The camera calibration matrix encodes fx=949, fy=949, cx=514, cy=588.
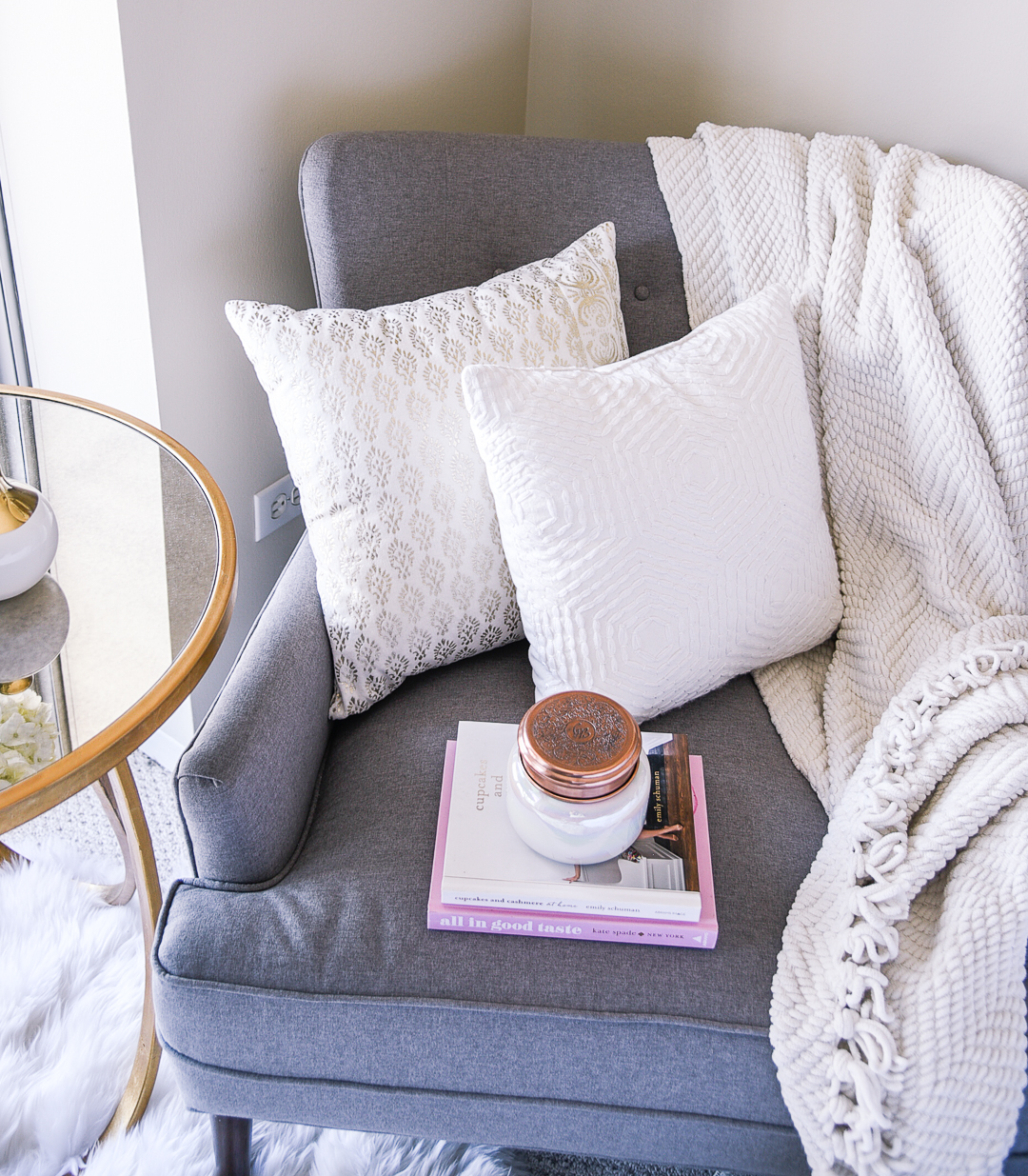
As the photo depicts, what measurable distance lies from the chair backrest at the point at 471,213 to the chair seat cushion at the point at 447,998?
73cm

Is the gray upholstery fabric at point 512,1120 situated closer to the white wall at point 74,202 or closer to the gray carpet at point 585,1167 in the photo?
the gray carpet at point 585,1167

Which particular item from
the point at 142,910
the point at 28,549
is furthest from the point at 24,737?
the point at 142,910

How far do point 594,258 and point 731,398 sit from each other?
0.29 m

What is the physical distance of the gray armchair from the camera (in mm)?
799

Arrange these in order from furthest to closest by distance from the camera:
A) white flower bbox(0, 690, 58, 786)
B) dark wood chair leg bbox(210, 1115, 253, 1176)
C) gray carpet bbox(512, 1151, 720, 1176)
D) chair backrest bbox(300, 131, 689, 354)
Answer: chair backrest bbox(300, 131, 689, 354) → gray carpet bbox(512, 1151, 720, 1176) → dark wood chair leg bbox(210, 1115, 253, 1176) → white flower bbox(0, 690, 58, 786)

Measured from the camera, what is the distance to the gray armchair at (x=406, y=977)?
2.62ft

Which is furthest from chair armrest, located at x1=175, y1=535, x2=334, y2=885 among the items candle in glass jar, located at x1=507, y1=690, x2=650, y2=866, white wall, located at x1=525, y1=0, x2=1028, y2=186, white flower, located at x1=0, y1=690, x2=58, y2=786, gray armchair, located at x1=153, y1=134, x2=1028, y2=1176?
white wall, located at x1=525, y1=0, x2=1028, y2=186

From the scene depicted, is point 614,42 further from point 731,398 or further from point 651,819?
point 651,819

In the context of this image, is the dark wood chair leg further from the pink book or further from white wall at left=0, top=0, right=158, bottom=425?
white wall at left=0, top=0, right=158, bottom=425

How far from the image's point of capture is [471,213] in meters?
1.22

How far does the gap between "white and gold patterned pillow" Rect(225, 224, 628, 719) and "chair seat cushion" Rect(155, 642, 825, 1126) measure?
0.25 metres

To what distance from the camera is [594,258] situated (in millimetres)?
1165

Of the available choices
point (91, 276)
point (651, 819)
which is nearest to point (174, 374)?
point (91, 276)

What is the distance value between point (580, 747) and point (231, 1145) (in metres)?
0.57
